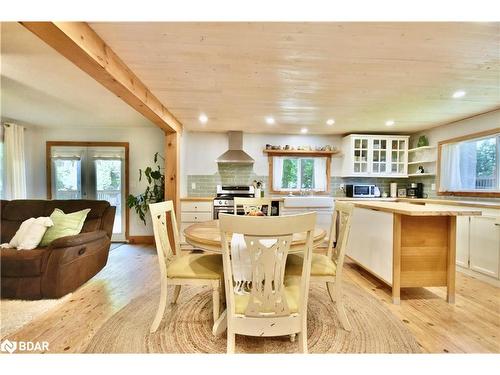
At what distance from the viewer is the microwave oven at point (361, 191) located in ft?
14.9

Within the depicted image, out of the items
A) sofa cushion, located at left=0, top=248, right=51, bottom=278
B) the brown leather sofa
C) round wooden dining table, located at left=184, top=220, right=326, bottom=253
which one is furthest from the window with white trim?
sofa cushion, located at left=0, top=248, right=51, bottom=278

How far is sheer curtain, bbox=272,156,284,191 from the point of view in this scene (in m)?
4.74

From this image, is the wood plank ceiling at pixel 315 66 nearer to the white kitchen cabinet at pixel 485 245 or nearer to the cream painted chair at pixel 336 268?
the cream painted chair at pixel 336 268

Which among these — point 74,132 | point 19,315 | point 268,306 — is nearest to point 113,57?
point 268,306

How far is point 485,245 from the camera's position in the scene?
2.67 metres

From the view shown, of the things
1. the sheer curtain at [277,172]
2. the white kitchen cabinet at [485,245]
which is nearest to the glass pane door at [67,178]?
the sheer curtain at [277,172]

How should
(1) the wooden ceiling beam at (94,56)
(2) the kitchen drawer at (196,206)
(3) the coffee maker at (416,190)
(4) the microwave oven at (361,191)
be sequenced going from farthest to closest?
(4) the microwave oven at (361,191) < (3) the coffee maker at (416,190) < (2) the kitchen drawer at (196,206) < (1) the wooden ceiling beam at (94,56)

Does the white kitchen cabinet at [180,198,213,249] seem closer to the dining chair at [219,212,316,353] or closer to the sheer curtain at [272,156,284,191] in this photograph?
the sheer curtain at [272,156,284,191]

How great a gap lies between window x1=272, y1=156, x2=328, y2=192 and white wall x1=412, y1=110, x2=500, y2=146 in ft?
6.20

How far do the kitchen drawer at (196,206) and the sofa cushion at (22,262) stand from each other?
1.98 meters

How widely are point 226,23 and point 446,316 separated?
9.56 feet
